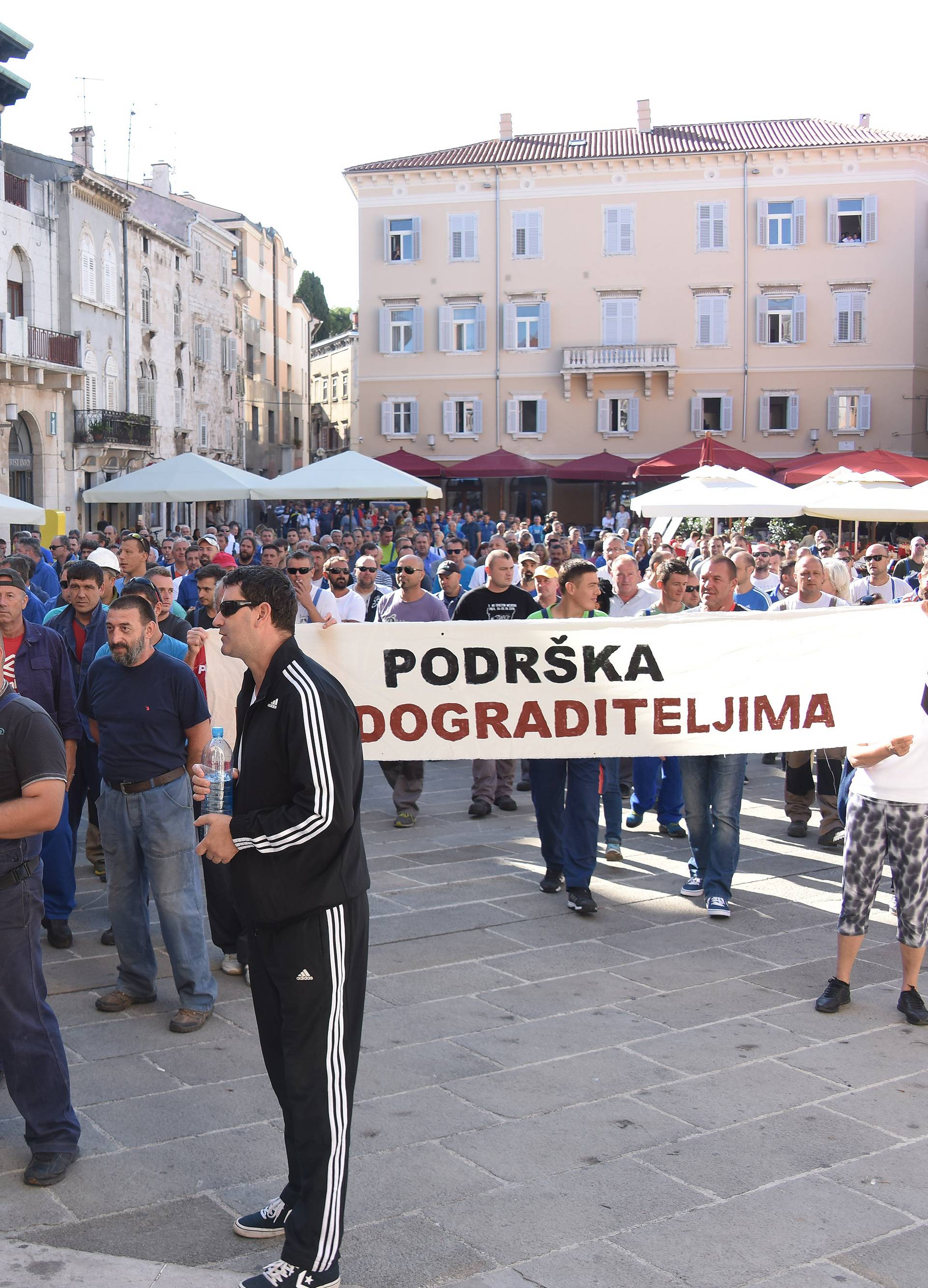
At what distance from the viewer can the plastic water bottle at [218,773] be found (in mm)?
5223

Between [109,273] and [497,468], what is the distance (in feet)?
39.0

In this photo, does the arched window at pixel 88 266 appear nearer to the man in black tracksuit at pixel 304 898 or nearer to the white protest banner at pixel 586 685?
the white protest banner at pixel 586 685

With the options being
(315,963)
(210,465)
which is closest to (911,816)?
(315,963)

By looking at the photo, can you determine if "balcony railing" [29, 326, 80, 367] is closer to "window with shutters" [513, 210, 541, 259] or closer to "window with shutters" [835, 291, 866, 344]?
"window with shutters" [513, 210, 541, 259]

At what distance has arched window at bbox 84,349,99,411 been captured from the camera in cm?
3428

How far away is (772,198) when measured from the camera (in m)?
39.4

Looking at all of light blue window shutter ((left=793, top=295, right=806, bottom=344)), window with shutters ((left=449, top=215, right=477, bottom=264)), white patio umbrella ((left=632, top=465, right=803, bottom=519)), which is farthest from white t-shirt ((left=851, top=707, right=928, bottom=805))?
window with shutters ((left=449, top=215, right=477, bottom=264))

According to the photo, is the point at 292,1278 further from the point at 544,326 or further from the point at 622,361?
the point at 544,326

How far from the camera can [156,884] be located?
5.73 metres

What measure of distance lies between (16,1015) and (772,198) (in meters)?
39.5

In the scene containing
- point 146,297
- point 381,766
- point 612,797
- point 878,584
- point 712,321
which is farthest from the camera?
point 712,321

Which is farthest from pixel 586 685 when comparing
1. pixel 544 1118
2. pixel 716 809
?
pixel 544 1118

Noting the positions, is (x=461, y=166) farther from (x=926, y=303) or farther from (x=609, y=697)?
(x=609, y=697)

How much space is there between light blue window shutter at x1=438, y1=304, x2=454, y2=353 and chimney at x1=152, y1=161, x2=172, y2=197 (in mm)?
13579
